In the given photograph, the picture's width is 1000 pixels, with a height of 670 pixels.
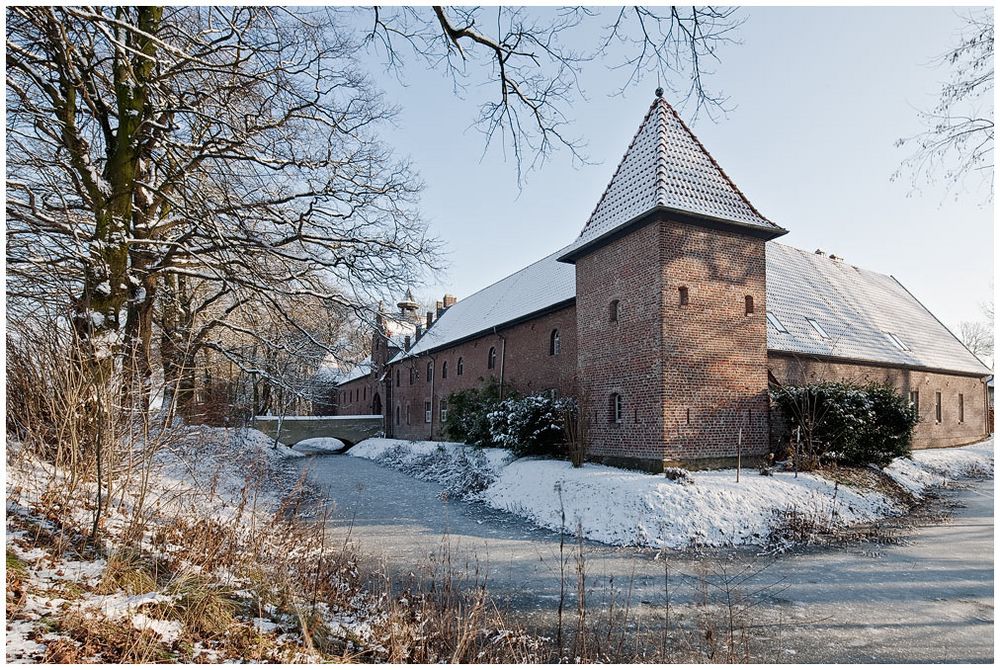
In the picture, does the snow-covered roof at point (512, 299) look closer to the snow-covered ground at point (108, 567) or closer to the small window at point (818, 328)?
the small window at point (818, 328)

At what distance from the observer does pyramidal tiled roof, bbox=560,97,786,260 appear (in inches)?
527

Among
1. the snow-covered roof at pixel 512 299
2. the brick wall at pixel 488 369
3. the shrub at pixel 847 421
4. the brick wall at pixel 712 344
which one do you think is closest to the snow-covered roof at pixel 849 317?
the shrub at pixel 847 421

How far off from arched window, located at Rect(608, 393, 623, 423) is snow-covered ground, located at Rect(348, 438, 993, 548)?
1.17m

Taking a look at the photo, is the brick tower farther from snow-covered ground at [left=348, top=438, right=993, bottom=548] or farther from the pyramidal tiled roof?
snow-covered ground at [left=348, top=438, right=993, bottom=548]

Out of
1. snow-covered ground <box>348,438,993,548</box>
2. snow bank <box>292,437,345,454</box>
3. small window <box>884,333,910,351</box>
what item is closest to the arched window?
snow-covered ground <box>348,438,993,548</box>

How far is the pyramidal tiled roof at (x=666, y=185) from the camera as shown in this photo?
43.9 feet

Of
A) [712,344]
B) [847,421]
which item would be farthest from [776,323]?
[712,344]

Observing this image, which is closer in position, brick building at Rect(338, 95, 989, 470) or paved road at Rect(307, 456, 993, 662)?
paved road at Rect(307, 456, 993, 662)

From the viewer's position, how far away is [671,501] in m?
10.9

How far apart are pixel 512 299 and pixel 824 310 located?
38.8 feet

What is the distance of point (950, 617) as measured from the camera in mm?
6398

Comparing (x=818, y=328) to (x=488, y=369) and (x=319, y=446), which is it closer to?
(x=488, y=369)

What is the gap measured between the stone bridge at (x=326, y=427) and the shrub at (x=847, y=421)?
2286 cm

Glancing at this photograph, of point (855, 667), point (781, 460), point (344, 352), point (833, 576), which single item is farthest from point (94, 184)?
point (781, 460)
